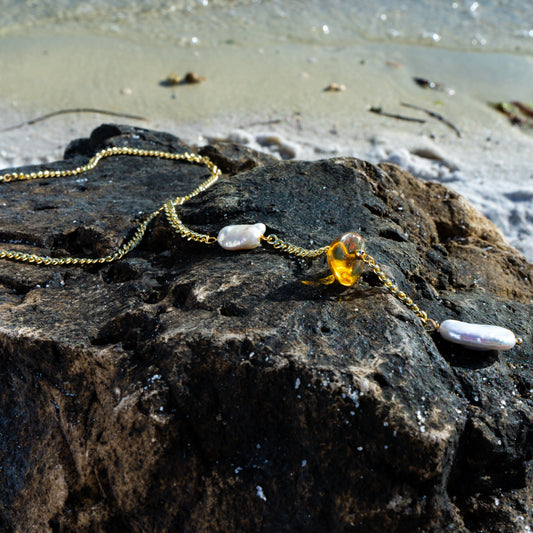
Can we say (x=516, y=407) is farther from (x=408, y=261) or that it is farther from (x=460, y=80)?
(x=460, y=80)

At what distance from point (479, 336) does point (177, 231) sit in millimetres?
1338

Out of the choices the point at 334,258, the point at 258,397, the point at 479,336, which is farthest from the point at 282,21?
the point at 258,397

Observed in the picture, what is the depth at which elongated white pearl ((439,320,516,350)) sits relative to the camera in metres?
2.06

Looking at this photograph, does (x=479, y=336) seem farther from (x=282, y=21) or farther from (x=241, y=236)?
(x=282, y=21)

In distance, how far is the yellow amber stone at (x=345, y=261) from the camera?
2.16 m

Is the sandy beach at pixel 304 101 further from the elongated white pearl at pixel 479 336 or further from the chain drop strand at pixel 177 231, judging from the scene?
the elongated white pearl at pixel 479 336

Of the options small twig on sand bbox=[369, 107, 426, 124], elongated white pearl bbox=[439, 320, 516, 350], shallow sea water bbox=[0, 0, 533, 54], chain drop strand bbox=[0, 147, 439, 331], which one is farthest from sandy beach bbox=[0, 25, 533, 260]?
elongated white pearl bbox=[439, 320, 516, 350]

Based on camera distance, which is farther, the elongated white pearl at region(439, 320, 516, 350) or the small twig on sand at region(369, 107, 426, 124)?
the small twig on sand at region(369, 107, 426, 124)

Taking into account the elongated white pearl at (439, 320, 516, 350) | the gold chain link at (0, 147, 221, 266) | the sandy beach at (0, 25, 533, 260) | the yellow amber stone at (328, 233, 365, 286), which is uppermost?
the yellow amber stone at (328, 233, 365, 286)

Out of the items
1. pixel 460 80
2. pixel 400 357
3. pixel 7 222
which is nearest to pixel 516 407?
pixel 400 357

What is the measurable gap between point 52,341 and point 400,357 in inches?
47.9

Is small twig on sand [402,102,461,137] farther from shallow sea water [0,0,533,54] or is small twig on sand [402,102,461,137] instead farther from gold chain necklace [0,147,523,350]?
gold chain necklace [0,147,523,350]

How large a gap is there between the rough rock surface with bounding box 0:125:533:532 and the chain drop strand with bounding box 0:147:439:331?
0.19 ft

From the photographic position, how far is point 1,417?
221 cm
